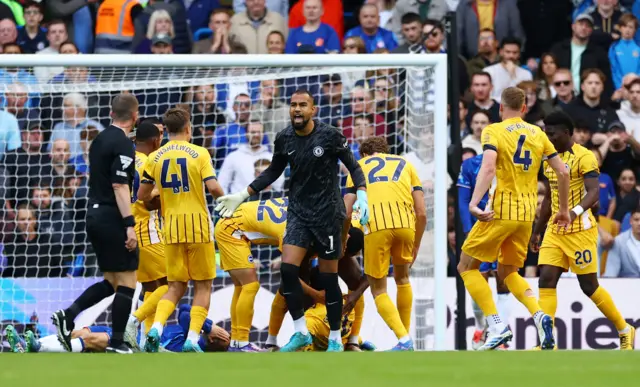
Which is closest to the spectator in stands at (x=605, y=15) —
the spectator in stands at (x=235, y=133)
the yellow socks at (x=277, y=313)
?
the spectator in stands at (x=235, y=133)

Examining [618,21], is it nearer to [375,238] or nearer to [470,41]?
[470,41]

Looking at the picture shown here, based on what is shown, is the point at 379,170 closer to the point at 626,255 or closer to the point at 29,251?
the point at 626,255

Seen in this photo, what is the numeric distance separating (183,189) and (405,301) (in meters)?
2.33

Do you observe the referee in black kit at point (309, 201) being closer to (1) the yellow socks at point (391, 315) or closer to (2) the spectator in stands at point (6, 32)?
(1) the yellow socks at point (391, 315)

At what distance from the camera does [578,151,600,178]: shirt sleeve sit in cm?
1041

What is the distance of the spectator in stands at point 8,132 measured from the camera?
515 inches

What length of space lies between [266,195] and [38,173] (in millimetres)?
2372

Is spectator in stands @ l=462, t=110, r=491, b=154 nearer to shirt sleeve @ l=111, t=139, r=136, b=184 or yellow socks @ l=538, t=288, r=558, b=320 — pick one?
yellow socks @ l=538, t=288, r=558, b=320

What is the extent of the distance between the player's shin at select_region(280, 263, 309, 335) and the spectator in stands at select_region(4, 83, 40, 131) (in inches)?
182

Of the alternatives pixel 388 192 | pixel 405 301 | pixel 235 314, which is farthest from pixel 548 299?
pixel 235 314

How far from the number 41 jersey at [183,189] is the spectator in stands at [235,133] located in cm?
276

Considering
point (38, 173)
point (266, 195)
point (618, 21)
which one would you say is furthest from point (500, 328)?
point (618, 21)

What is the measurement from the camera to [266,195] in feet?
44.3

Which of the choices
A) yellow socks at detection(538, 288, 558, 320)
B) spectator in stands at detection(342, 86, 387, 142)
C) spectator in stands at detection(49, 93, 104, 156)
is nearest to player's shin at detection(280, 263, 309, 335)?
yellow socks at detection(538, 288, 558, 320)
